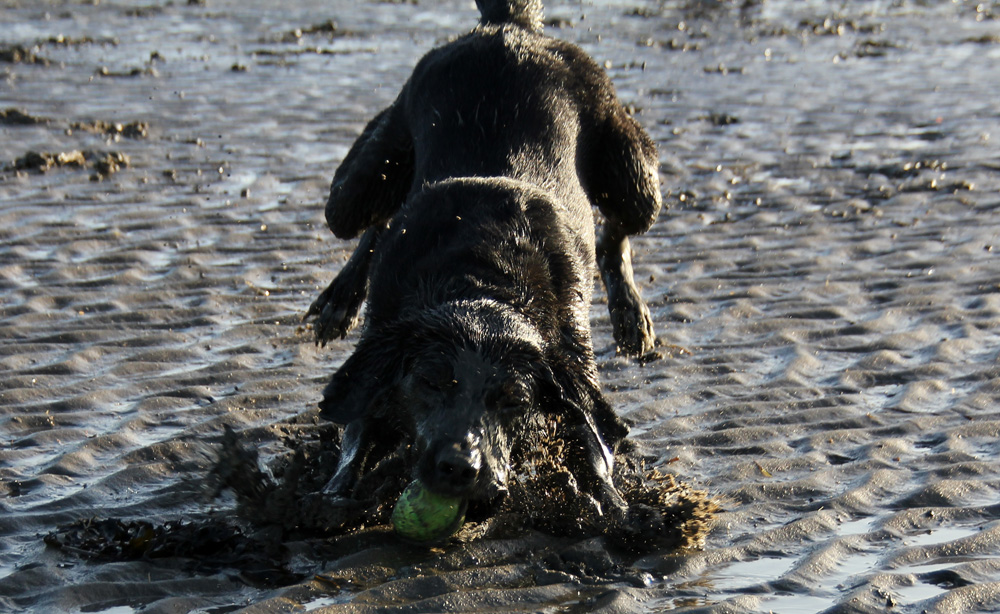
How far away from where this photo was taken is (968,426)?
18.2 feet

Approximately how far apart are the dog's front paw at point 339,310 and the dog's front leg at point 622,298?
134 centimetres

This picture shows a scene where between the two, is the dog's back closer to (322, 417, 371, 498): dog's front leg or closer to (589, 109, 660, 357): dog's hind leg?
(589, 109, 660, 357): dog's hind leg

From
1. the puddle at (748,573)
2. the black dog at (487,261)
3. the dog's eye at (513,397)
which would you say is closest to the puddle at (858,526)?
the puddle at (748,573)

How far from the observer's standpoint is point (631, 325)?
20.9ft

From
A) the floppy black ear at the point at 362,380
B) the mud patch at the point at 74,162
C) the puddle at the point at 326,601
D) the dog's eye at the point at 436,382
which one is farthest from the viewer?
the mud patch at the point at 74,162

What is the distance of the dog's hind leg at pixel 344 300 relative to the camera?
6.34m

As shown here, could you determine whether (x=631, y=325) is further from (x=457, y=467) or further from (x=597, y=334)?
(x=457, y=467)

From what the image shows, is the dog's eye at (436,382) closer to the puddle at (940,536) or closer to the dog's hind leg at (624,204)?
the puddle at (940,536)

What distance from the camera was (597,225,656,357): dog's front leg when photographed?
251 inches

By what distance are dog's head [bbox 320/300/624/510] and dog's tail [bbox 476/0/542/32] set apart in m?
2.89

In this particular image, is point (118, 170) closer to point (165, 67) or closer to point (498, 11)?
point (498, 11)

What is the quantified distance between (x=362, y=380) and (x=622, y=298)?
7.70 feet

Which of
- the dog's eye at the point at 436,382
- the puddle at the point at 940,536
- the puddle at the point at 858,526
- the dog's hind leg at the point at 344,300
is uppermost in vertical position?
the dog's eye at the point at 436,382

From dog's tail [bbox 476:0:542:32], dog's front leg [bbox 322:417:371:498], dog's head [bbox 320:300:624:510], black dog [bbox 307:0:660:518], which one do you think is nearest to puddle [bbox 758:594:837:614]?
black dog [bbox 307:0:660:518]
